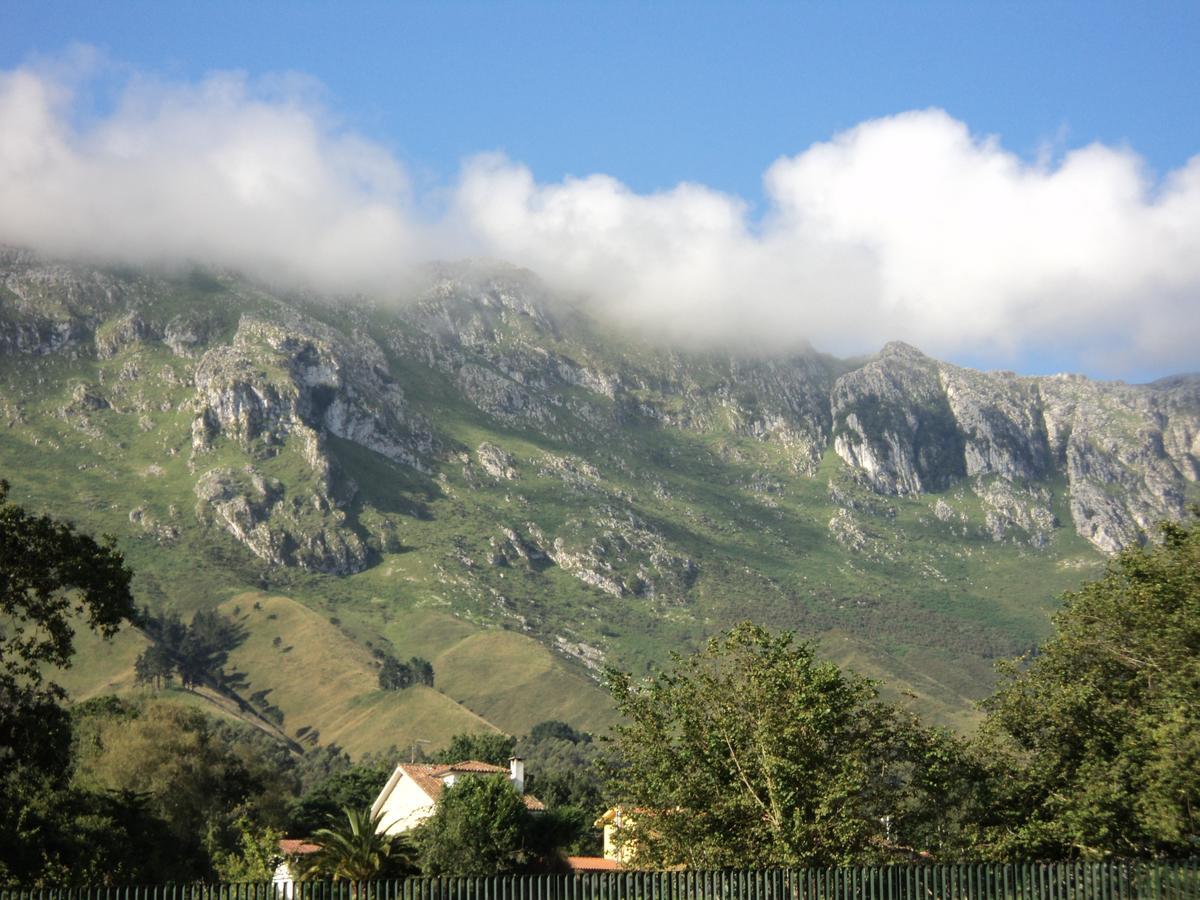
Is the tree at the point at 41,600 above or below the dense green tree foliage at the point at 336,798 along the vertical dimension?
above

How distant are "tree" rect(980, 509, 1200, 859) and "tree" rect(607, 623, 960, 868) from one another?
4862mm

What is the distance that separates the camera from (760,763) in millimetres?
39750

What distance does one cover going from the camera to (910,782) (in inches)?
1726

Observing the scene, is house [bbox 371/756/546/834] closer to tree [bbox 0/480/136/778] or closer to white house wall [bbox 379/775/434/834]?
white house wall [bbox 379/775/434/834]

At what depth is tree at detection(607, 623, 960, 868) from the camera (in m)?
38.5

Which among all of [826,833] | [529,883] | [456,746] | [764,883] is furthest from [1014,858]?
[456,746]

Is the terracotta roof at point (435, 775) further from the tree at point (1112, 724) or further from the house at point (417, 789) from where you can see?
the tree at point (1112, 724)

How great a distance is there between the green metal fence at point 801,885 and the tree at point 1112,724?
666cm

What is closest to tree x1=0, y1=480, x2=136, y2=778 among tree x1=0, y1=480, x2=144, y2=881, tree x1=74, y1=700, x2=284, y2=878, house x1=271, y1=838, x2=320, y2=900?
tree x1=0, y1=480, x2=144, y2=881

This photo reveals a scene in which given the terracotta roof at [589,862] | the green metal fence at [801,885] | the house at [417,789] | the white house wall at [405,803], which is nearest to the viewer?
the green metal fence at [801,885]

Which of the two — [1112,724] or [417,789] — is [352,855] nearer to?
[1112,724]

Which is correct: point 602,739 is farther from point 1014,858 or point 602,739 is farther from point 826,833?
point 1014,858

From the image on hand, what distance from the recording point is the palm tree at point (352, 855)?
4972cm

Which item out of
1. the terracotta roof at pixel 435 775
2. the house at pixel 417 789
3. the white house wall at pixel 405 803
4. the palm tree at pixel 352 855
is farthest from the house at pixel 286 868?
the terracotta roof at pixel 435 775
